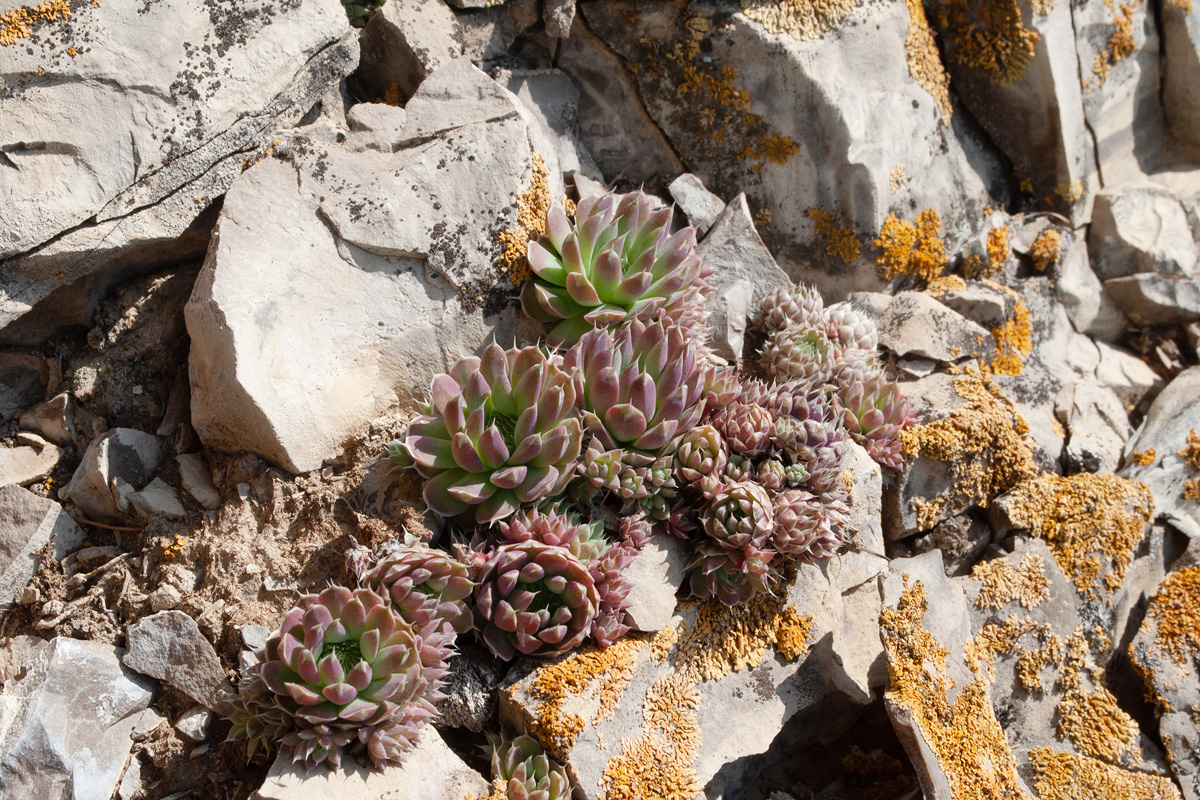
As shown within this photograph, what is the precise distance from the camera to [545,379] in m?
3.63

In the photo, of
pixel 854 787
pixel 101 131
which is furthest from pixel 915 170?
pixel 101 131

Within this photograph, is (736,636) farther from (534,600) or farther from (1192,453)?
(1192,453)

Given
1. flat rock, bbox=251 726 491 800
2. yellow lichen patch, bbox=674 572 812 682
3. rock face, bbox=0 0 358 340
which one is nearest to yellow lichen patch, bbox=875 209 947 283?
yellow lichen patch, bbox=674 572 812 682

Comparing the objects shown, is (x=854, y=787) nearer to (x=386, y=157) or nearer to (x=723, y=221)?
(x=723, y=221)

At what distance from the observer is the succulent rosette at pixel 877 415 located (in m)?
4.39

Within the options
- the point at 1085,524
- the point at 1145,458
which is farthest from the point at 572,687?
the point at 1145,458

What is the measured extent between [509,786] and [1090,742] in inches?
120

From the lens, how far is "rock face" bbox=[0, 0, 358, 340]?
3678 mm

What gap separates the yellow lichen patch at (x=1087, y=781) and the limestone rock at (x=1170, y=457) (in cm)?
153

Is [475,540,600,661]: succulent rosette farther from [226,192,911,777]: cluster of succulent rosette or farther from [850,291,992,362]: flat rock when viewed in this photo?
[850,291,992,362]: flat rock

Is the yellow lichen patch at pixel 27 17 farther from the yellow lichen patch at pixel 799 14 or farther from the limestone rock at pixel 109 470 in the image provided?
the yellow lichen patch at pixel 799 14

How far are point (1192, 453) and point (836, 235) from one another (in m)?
2.53

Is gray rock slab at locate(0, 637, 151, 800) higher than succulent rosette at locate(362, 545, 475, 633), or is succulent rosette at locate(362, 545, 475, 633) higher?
succulent rosette at locate(362, 545, 475, 633)

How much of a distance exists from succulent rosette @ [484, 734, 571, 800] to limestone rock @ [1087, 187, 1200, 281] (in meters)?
5.36
